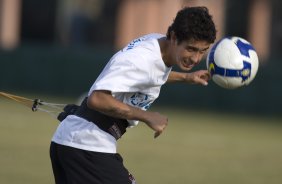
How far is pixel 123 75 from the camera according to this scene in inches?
250

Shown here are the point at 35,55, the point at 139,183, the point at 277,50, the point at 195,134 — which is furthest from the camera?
the point at 277,50

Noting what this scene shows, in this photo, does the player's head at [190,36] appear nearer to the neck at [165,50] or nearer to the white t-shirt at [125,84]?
the neck at [165,50]

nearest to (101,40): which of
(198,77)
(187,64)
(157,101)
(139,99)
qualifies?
(157,101)

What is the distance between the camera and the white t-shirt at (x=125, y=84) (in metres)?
6.36

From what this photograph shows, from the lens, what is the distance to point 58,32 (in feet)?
117

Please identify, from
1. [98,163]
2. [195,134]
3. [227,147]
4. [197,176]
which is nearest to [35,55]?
[195,134]

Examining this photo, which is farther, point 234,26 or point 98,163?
point 234,26

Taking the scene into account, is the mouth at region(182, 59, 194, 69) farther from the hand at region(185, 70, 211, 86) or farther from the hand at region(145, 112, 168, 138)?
the hand at region(185, 70, 211, 86)

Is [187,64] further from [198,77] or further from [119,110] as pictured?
[198,77]

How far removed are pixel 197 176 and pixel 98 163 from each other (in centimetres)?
530

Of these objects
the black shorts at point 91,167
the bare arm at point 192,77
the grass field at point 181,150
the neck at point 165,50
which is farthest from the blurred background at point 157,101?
the neck at point 165,50

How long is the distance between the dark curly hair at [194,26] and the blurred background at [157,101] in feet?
14.6

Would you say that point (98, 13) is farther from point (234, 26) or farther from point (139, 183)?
point (139, 183)

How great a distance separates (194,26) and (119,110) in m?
0.87
